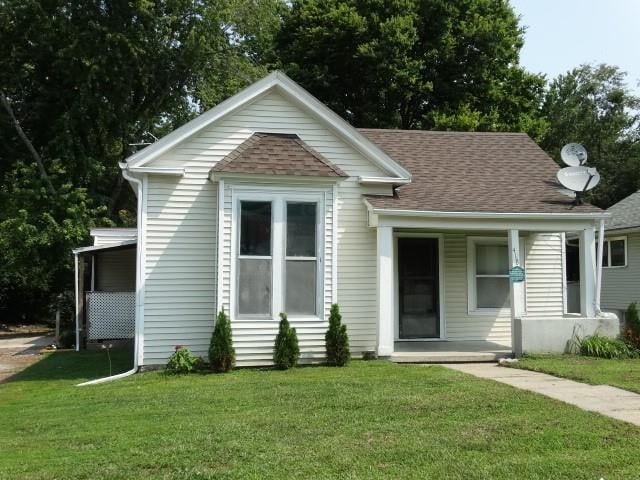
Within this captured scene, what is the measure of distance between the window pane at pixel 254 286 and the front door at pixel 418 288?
3423 millimetres

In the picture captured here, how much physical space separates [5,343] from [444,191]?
1359cm

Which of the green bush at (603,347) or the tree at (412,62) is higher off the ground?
the tree at (412,62)

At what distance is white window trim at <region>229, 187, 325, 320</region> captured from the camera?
1045 centimetres

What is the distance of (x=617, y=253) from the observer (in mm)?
20969

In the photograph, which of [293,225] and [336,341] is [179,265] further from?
[336,341]

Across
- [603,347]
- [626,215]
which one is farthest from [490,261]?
[626,215]

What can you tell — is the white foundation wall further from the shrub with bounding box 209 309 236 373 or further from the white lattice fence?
the white lattice fence

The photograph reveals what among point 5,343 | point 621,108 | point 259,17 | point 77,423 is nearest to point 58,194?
point 5,343

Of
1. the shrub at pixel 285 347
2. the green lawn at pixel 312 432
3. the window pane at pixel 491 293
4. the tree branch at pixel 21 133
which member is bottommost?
the green lawn at pixel 312 432

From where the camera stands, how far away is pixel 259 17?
91.0 feet

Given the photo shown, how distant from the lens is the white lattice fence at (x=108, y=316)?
599 inches

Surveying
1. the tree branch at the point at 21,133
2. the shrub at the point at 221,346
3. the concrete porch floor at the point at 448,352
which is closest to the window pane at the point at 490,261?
the concrete porch floor at the point at 448,352

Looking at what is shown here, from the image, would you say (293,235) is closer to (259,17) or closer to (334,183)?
(334,183)

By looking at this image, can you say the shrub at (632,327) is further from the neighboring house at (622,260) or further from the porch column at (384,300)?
the neighboring house at (622,260)
